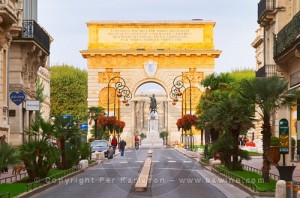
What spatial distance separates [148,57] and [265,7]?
6230cm

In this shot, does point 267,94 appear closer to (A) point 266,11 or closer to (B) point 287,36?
(B) point 287,36

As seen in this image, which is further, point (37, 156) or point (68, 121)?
point (68, 121)

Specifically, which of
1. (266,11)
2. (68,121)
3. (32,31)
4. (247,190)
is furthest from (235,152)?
(32,31)

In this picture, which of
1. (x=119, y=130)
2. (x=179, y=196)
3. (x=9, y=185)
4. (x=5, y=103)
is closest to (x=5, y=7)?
(x=5, y=103)

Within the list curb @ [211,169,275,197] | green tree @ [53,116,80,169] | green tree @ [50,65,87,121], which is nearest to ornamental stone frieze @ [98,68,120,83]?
green tree @ [50,65,87,121]

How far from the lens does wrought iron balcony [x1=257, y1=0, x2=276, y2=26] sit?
44.5 metres

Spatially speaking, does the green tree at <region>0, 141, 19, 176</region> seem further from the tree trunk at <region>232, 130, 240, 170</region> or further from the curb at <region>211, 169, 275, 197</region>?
the tree trunk at <region>232, 130, 240, 170</region>

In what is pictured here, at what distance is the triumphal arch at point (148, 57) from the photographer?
350 feet

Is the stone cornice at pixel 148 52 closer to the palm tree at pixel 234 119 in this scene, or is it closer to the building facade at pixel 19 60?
the building facade at pixel 19 60

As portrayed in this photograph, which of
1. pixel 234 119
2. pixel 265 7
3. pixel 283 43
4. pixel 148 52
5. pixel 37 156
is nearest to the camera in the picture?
pixel 37 156

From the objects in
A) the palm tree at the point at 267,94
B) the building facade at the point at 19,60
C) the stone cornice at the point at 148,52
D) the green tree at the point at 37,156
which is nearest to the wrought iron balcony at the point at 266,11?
the building facade at the point at 19,60

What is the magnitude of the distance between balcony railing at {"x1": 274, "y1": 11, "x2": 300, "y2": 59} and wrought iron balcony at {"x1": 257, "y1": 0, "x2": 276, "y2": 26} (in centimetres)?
342

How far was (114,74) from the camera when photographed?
354 ft

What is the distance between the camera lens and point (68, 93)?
127 meters
